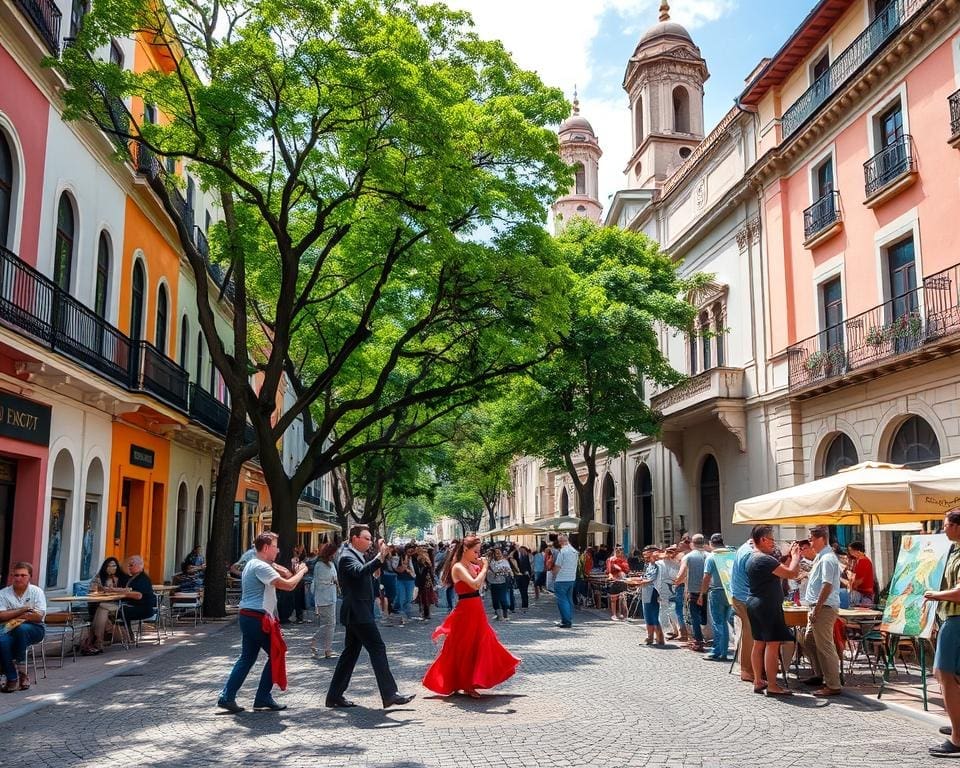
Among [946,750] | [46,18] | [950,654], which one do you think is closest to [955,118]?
[950,654]

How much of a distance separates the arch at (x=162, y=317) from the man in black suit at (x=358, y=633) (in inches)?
610

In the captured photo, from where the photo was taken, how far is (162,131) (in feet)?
52.4

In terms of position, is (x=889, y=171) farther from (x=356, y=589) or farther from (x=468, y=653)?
(x=356, y=589)

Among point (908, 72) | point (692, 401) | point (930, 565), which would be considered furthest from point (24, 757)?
point (692, 401)

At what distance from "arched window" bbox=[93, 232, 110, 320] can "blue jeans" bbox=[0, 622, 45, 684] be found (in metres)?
9.53

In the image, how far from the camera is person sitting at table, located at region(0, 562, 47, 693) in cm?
974

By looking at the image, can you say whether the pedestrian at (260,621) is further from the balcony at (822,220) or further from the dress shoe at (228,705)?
the balcony at (822,220)

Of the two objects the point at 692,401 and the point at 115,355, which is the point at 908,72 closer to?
the point at 692,401

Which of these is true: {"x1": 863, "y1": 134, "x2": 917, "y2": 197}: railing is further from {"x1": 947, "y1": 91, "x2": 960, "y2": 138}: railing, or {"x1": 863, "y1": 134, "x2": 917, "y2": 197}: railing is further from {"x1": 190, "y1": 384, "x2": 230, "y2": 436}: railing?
{"x1": 190, "y1": 384, "x2": 230, "y2": 436}: railing

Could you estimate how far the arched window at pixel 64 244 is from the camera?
1611 cm

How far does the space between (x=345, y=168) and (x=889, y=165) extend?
38.4ft

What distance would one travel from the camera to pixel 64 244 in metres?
16.5

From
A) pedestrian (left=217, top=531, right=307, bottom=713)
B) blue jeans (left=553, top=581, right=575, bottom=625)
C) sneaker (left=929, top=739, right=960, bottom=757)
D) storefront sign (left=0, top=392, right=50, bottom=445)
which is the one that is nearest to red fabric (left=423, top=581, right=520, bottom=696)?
pedestrian (left=217, top=531, right=307, bottom=713)

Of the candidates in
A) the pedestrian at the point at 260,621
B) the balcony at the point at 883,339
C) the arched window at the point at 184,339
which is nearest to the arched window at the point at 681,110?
the balcony at the point at 883,339
